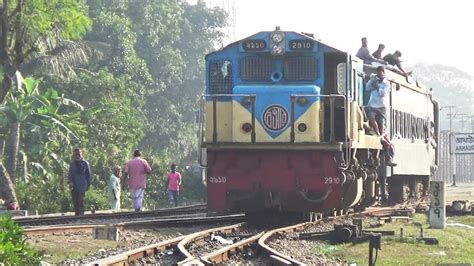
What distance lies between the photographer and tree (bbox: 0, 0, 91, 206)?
2650 centimetres

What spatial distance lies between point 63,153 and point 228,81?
53.4 ft

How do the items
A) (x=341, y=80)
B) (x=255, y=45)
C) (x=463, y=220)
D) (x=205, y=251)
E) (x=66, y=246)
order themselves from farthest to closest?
1. (x=463, y=220)
2. (x=255, y=45)
3. (x=341, y=80)
4. (x=66, y=246)
5. (x=205, y=251)

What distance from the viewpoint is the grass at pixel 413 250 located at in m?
11.4

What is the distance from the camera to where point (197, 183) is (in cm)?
3778

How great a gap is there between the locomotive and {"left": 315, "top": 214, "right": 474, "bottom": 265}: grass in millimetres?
1714

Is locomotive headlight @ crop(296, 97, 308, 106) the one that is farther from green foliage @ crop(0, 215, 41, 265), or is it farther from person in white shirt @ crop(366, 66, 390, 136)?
green foliage @ crop(0, 215, 41, 265)

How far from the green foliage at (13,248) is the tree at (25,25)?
15.9 meters

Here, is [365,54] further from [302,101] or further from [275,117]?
[275,117]

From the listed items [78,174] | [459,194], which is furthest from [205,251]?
[459,194]

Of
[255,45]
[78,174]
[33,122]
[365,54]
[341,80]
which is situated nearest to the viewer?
[341,80]

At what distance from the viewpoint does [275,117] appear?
15.8 meters

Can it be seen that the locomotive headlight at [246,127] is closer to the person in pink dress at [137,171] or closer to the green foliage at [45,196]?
the person in pink dress at [137,171]

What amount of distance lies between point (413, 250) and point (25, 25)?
57.4 ft

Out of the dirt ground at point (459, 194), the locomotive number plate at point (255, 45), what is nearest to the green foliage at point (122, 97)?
the dirt ground at point (459, 194)
